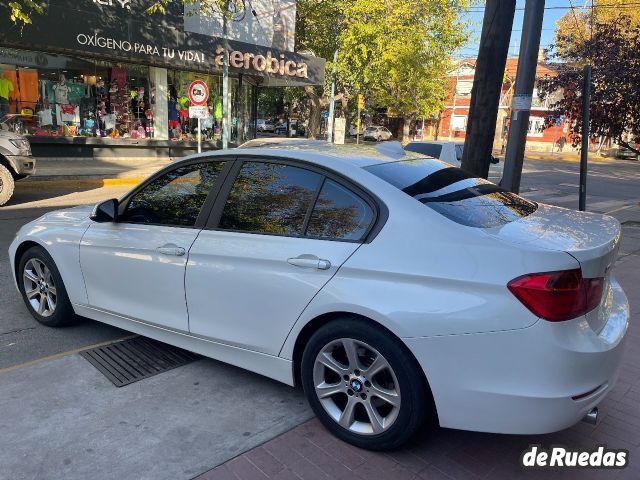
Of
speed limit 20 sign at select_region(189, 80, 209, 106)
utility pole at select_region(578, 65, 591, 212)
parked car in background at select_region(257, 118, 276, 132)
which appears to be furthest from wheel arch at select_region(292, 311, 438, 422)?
parked car in background at select_region(257, 118, 276, 132)

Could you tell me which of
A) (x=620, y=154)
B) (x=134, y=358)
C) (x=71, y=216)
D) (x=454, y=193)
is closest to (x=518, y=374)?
(x=454, y=193)

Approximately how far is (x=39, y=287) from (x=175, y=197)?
1637 mm

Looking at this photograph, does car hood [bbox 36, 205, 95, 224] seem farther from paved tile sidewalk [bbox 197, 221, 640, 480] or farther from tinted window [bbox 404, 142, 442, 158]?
tinted window [bbox 404, 142, 442, 158]

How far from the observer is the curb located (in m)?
12.8

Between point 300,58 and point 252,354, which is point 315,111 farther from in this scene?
point 252,354

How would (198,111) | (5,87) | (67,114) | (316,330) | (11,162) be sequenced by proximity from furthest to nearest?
(67,114) < (5,87) < (198,111) < (11,162) < (316,330)

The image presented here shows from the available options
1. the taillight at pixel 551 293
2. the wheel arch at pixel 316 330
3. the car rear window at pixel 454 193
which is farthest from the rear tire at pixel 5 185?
the taillight at pixel 551 293

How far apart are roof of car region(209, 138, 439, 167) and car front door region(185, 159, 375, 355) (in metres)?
0.10

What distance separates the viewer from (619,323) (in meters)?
2.84

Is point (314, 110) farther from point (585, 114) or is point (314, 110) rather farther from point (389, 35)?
point (585, 114)

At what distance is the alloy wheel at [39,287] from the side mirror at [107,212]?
0.76m

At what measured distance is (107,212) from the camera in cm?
385

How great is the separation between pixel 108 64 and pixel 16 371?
1629 centimetres

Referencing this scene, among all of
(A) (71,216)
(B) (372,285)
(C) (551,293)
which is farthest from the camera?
(A) (71,216)
